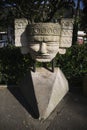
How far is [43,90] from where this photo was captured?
13.1ft

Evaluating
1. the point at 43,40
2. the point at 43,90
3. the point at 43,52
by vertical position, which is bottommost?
the point at 43,90

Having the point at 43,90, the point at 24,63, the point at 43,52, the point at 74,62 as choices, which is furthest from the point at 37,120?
the point at 74,62

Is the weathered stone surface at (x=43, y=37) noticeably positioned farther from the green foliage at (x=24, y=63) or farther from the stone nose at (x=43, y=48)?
the green foliage at (x=24, y=63)

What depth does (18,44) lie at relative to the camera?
4207mm

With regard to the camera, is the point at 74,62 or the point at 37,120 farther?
the point at 74,62

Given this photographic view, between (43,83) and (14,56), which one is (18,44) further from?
(14,56)

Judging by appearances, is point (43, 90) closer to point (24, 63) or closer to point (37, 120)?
point (37, 120)

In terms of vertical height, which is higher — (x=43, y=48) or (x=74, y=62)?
(x=43, y=48)

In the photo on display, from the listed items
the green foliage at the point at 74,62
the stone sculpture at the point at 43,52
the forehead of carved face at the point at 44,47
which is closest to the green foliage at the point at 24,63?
the green foliage at the point at 74,62

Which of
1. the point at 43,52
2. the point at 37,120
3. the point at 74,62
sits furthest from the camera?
the point at 74,62

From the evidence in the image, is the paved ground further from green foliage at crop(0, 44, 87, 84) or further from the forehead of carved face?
green foliage at crop(0, 44, 87, 84)

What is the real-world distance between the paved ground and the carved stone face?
781mm

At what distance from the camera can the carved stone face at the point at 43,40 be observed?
13.0 ft

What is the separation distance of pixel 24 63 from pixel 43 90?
1.74 m
